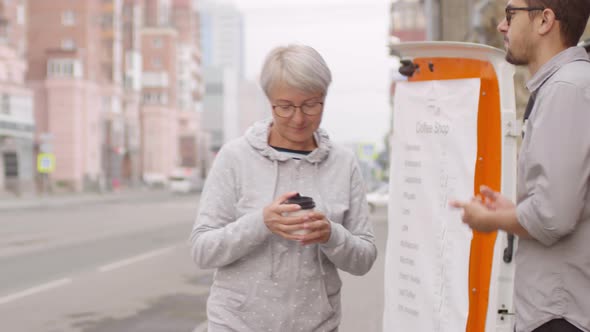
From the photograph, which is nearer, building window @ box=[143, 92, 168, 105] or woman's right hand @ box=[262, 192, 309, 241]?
woman's right hand @ box=[262, 192, 309, 241]

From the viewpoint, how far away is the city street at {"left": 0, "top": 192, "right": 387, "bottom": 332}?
8.59m

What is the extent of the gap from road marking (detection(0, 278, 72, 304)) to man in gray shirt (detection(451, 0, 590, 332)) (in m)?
8.70

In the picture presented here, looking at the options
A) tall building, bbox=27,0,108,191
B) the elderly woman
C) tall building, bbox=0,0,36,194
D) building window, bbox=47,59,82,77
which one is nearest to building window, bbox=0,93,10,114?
tall building, bbox=0,0,36,194

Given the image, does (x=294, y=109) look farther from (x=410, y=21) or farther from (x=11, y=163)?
(x=410, y=21)

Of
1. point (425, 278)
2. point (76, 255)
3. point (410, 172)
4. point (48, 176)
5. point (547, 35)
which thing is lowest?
point (48, 176)

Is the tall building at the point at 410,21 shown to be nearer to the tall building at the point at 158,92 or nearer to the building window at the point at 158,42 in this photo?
the tall building at the point at 158,92

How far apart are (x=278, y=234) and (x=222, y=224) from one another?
0.98ft

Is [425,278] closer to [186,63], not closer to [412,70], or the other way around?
[412,70]

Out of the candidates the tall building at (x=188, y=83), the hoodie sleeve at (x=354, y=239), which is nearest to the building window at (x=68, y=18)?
the tall building at (x=188, y=83)

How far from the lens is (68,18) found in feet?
222

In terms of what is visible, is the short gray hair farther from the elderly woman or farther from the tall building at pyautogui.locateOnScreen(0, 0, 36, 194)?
the tall building at pyautogui.locateOnScreen(0, 0, 36, 194)

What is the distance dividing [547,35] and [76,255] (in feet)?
45.2

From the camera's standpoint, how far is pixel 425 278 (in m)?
3.30

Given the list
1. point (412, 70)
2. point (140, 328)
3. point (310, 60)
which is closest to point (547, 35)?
point (310, 60)
